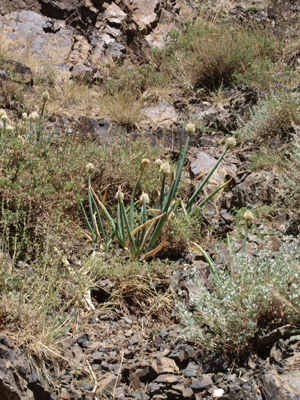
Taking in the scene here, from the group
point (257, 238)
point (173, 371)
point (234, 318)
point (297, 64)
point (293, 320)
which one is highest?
point (297, 64)

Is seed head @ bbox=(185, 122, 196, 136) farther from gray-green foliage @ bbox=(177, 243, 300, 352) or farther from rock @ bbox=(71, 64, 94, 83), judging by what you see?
rock @ bbox=(71, 64, 94, 83)

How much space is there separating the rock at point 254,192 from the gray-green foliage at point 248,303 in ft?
5.65

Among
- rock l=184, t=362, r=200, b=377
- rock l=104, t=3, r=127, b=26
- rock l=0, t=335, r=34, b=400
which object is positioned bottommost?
rock l=0, t=335, r=34, b=400

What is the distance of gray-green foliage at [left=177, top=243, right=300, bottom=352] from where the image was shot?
184cm

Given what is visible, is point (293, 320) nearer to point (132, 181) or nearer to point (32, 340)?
point (32, 340)

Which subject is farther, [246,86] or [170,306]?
[246,86]

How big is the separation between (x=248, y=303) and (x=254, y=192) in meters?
2.15

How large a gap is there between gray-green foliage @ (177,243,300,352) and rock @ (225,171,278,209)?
1.72 meters

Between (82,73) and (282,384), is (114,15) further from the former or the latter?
(282,384)

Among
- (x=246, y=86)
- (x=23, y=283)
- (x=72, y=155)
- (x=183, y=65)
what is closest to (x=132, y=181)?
(x=72, y=155)

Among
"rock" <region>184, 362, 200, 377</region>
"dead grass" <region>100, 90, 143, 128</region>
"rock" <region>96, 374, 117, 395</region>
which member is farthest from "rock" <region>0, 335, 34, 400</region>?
"dead grass" <region>100, 90, 143, 128</region>

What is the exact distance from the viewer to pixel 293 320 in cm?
181

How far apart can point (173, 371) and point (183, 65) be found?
238 inches

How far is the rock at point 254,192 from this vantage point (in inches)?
147
